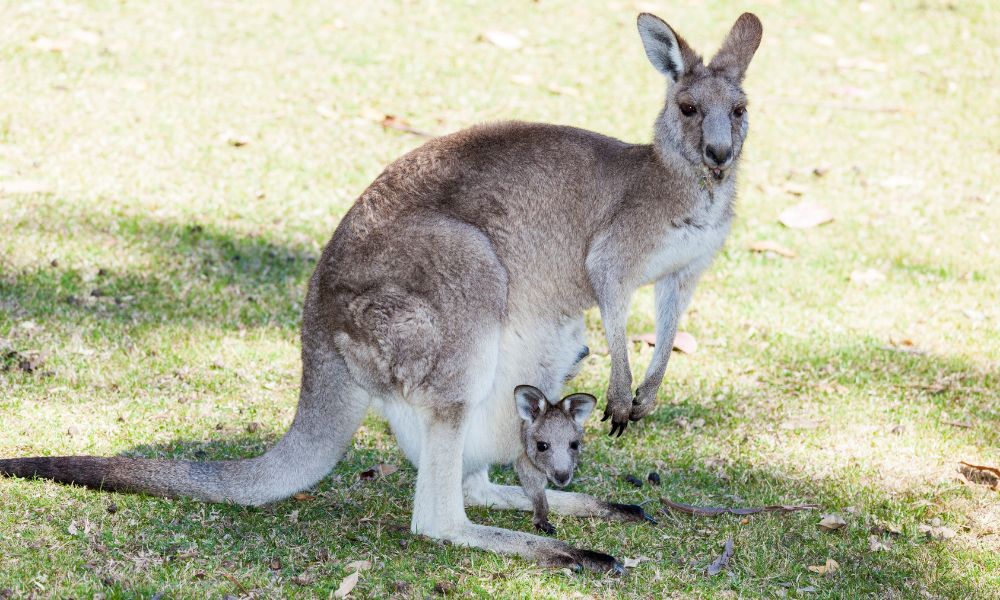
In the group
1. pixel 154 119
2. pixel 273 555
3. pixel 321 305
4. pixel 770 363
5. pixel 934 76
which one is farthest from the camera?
pixel 934 76

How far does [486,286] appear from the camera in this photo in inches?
144

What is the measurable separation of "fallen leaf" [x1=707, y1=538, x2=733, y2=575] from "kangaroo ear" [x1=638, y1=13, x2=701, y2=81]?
5.50 feet

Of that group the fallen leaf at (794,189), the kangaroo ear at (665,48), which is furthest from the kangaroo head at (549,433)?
the fallen leaf at (794,189)

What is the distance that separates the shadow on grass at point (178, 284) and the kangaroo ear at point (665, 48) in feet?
7.59

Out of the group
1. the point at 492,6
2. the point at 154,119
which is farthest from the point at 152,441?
the point at 492,6

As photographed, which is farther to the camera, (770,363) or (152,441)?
(770,363)

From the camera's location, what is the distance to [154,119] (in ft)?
24.0

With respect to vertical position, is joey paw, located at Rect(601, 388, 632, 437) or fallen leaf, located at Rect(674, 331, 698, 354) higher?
joey paw, located at Rect(601, 388, 632, 437)

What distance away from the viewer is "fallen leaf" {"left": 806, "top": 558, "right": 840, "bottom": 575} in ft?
12.1

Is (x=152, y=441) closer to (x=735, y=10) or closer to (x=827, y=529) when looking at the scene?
(x=827, y=529)

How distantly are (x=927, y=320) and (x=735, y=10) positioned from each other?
4957 mm

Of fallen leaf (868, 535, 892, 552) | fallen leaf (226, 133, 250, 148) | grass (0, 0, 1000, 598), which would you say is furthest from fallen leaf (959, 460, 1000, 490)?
fallen leaf (226, 133, 250, 148)

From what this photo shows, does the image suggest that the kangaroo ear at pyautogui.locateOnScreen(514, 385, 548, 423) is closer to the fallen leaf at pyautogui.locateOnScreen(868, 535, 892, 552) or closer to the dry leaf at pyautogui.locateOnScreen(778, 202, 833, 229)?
the fallen leaf at pyautogui.locateOnScreen(868, 535, 892, 552)

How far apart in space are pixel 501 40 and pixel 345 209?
3110mm
